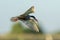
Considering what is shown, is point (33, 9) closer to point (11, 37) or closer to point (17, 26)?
point (11, 37)

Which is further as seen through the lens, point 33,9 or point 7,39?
point 7,39

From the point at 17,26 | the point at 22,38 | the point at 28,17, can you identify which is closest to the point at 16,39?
the point at 22,38

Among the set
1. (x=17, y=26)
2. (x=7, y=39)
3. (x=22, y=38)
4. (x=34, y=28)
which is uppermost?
(x=17, y=26)

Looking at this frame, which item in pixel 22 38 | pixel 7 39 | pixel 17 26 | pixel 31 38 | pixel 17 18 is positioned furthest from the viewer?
pixel 17 26

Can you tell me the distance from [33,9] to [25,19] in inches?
3.0

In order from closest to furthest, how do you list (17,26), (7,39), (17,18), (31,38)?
(17,18) → (31,38) → (7,39) → (17,26)

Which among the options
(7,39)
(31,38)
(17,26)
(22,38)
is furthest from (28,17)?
(17,26)

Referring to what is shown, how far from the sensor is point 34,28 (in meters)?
1.02

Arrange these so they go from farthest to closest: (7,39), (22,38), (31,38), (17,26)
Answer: (17,26)
(7,39)
(31,38)
(22,38)

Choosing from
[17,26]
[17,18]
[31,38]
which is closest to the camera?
[17,18]

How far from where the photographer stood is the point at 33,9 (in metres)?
0.98

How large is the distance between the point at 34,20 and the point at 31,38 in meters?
2.39

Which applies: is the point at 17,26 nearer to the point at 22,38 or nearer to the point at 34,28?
the point at 22,38

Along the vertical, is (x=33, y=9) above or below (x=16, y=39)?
below
